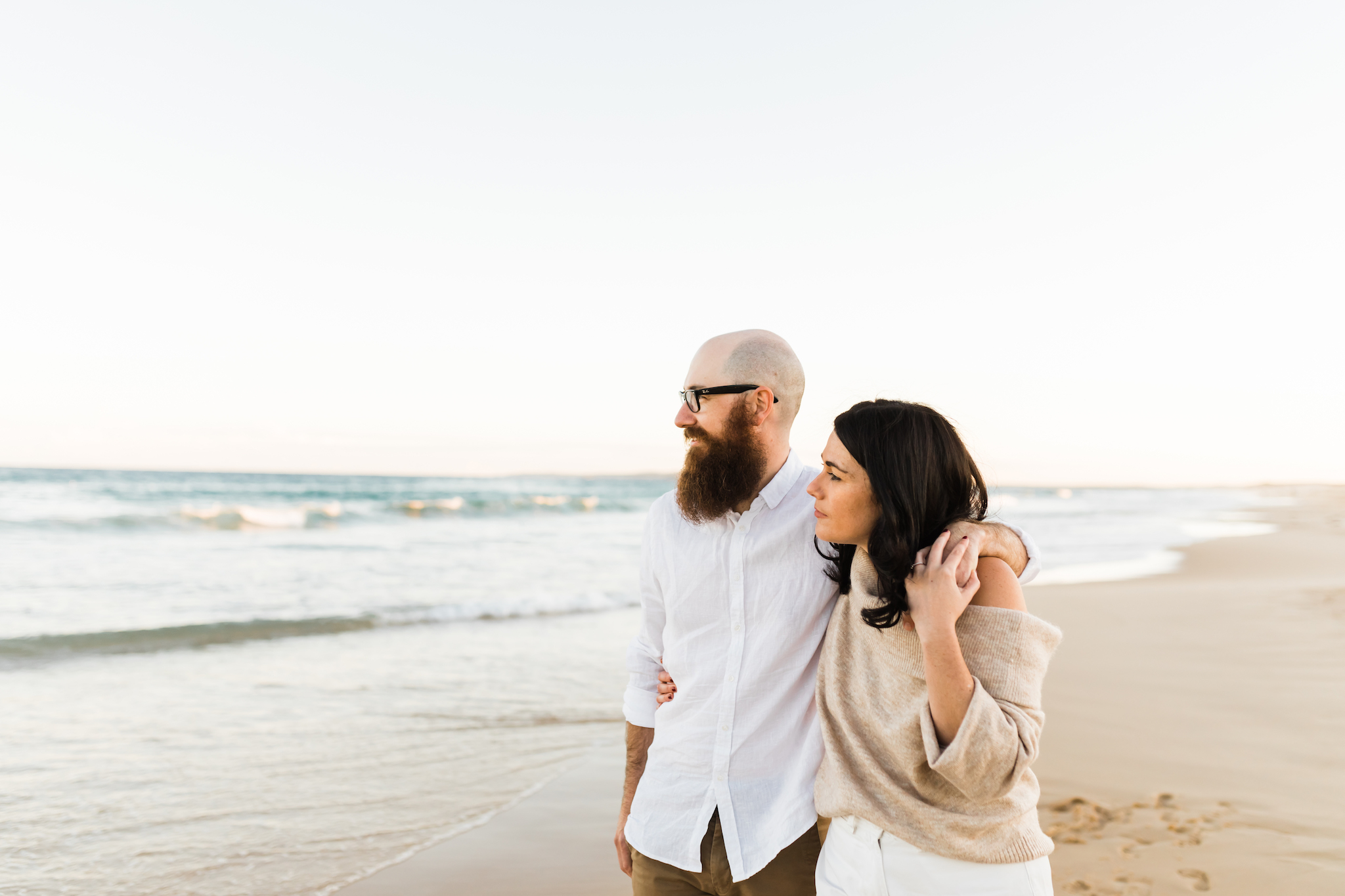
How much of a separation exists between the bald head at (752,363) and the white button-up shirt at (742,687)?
224 millimetres

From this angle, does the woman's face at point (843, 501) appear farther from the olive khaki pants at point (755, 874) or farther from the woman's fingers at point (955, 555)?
the olive khaki pants at point (755, 874)

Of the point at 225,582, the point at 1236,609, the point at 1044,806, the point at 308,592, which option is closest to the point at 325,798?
the point at 1044,806

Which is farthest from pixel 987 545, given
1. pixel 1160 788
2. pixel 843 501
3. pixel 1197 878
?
pixel 1160 788

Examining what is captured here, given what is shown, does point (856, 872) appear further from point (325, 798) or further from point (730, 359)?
point (325, 798)

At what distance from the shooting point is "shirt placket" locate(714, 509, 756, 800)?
2117mm

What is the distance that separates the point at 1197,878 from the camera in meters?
3.69

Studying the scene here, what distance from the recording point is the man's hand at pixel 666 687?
7.75ft

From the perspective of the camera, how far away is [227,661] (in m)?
8.21

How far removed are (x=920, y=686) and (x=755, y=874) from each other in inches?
25.5

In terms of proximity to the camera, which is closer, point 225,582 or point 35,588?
point 35,588

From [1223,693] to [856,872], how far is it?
632 centimetres

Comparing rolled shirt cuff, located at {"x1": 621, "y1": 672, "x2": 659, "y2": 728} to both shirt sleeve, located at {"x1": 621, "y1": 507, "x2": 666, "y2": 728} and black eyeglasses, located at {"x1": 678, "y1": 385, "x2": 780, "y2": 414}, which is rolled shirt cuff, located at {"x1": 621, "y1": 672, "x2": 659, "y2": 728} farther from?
black eyeglasses, located at {"x1": 678, "y1": 385, "x2": 780, "y2": 414}

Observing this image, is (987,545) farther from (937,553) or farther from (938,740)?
(938,740)

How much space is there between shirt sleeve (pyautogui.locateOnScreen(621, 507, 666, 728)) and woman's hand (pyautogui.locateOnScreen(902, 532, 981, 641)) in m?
0.89
